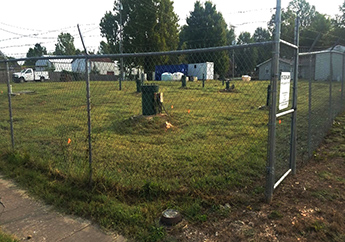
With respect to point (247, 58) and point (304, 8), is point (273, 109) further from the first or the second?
point (304, 8)

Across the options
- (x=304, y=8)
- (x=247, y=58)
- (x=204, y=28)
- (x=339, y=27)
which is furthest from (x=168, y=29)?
(x=304, y=8)

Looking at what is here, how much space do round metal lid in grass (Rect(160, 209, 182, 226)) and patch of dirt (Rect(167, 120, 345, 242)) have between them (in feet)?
0.23

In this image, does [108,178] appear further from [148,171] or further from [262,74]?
[262,74]

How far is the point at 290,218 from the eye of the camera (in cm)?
292

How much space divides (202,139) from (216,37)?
4503 centimetres

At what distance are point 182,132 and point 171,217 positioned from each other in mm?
4404

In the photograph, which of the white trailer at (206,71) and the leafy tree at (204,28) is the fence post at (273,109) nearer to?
the white trailer at (206,71)

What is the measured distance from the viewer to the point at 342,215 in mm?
2980

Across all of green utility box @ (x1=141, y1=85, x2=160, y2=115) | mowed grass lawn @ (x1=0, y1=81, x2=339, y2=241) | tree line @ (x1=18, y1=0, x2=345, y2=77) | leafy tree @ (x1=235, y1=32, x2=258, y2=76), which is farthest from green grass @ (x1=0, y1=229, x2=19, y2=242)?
tree line @ (x1=18, y1=0, x2=345, y2=77)

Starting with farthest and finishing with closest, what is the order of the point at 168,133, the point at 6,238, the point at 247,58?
the point at 168,133, the point at 247,58, the point at 6,238

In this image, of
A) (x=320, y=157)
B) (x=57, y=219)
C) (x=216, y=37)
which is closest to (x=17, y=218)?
(x=57, y=219)

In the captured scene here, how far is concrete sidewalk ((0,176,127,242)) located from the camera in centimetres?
277

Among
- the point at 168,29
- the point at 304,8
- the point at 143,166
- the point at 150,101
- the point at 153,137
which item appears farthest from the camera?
the point at 304,8

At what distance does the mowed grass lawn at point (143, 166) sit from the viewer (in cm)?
324
